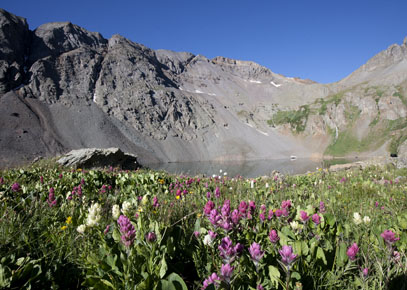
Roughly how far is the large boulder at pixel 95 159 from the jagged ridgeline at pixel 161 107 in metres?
40.8

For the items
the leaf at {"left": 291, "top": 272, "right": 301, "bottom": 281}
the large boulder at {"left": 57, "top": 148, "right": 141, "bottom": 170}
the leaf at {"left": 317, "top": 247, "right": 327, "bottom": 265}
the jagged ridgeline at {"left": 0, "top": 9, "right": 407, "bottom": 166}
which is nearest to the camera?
the leaf at {"left": 291, "top": 272, "right": 301, "bottom": 281}

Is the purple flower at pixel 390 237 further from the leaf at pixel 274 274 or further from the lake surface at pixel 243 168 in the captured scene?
the lake surface at pixel 243 168

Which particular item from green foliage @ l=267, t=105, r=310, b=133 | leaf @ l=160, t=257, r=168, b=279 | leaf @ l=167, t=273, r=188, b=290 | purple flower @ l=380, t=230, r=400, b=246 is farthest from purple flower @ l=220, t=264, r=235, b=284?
green foliage @ l=267, t=105, r=310, b=133

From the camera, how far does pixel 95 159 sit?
726 inches

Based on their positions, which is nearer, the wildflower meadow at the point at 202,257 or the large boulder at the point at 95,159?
the wildflower meadow at the point at 202,257

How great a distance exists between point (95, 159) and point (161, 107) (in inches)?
3415

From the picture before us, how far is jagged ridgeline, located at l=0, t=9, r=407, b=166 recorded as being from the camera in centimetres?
7294

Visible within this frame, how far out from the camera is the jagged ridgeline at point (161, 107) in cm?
7294

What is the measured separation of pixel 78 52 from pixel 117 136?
156 feet

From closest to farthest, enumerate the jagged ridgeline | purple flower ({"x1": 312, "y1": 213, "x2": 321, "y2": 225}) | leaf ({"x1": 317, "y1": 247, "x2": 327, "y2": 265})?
leaf ({"x1": 317, "y1": 247, "x2": 327, "y2": 265}) → purple flower ({"x1": 312, "y1": 213, "x2": 321, "y2": 225}) → the jagged ridgeline

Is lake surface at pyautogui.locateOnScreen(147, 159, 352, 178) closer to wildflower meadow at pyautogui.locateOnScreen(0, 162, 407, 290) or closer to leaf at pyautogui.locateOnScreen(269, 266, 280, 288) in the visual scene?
wildflower meadow at pyautogui.locateOnScreen(0, 162, 407, 290)

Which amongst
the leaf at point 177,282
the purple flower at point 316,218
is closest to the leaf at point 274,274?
the leaf at point 177,282

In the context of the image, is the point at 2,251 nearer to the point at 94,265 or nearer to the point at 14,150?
the point at 94,265

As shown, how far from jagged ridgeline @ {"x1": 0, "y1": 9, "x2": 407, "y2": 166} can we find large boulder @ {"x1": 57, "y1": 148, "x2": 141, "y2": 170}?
40.8m
